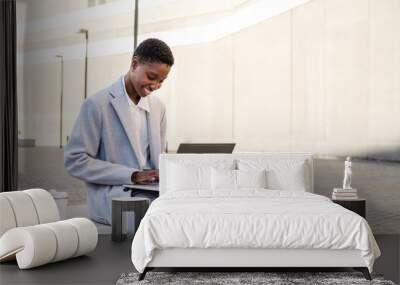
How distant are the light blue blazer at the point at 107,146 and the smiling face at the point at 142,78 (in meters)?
0.10

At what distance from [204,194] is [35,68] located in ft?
8.88

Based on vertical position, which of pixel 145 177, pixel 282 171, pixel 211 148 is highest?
pixel 211 148

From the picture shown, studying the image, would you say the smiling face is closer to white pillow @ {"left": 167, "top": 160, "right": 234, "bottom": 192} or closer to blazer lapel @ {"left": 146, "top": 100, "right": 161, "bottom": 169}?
blazer lapel @ {"left": 146, "top": 100, "right": 161, "bottom": 169}

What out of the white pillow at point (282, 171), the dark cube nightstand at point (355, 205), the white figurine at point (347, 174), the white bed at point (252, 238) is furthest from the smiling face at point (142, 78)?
the white bed at point (252, 238)

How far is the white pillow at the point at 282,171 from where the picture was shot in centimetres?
653

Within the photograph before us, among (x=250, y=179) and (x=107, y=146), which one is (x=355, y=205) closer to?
(x=250, y=179)

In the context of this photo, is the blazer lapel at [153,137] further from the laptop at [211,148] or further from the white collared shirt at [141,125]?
the laptop at [211,148]

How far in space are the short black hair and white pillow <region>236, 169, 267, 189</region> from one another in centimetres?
159

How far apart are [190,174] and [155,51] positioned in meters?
1.54

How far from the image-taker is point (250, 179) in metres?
6.39

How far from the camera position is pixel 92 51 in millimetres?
7289

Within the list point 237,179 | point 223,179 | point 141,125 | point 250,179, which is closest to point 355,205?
point 250,179

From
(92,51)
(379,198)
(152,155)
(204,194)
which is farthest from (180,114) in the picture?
(379,198)

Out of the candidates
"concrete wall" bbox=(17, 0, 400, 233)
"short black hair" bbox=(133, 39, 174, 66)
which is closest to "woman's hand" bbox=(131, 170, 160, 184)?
"concrete wall" bbox=(17, 0, 400, 233)
